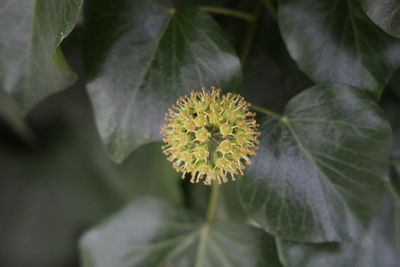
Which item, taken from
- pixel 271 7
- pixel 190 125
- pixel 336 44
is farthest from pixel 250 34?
pixel 190 125

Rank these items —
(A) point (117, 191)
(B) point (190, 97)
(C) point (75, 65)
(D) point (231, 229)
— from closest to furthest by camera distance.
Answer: (B) point (190, 97)
(D) point (231, 229)
(C) point (75, 65)
(A) point (117, 191)

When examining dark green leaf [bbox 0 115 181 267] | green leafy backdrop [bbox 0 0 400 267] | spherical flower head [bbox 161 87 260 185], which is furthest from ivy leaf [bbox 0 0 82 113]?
dark green leaf [bbox 0 115 181 267]

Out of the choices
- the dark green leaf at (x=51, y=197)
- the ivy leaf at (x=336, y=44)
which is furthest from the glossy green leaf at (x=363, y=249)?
the dark green leaf at (x=51, y=197)

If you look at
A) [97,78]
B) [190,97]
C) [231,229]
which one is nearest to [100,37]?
[97,78]

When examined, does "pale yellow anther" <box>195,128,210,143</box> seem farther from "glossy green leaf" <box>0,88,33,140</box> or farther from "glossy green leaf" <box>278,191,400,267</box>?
"glossy green leaf" <box>0,88,33,140</box>

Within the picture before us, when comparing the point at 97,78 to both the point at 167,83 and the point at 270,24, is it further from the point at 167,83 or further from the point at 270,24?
the point at 270,24

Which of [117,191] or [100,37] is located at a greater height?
[100,37]

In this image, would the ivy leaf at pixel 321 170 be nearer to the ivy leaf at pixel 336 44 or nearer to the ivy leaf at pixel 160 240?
the ivy leaf at pixel 336 44
